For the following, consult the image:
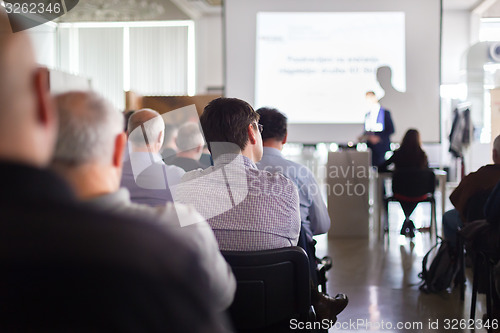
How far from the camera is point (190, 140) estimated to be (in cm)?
388

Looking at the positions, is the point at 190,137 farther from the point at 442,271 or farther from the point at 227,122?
the point at 442,271

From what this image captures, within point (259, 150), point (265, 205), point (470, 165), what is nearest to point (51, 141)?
point (265, 205)

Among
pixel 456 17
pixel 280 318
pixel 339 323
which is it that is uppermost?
pixel 456 17

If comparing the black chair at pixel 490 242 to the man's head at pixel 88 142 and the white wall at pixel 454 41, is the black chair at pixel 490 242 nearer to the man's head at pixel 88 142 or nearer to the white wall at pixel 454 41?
the man's head at pixel 88 142

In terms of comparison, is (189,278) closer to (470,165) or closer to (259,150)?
(259,150)

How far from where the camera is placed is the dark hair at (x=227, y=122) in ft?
6.88

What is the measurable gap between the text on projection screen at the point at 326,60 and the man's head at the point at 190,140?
262 cm

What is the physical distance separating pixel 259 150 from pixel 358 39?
4.51 m

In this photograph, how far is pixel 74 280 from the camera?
1.69 ft

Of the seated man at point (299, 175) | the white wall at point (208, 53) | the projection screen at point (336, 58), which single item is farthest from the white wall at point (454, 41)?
the seated man at point (299, 175)

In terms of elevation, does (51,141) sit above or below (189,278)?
above

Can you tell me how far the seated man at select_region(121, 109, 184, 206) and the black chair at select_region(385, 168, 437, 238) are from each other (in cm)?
342

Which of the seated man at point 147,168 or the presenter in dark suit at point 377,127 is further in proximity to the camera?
the presenter in dark suit at point 377,127

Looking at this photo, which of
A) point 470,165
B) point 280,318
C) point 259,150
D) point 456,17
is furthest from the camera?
point 456,17
